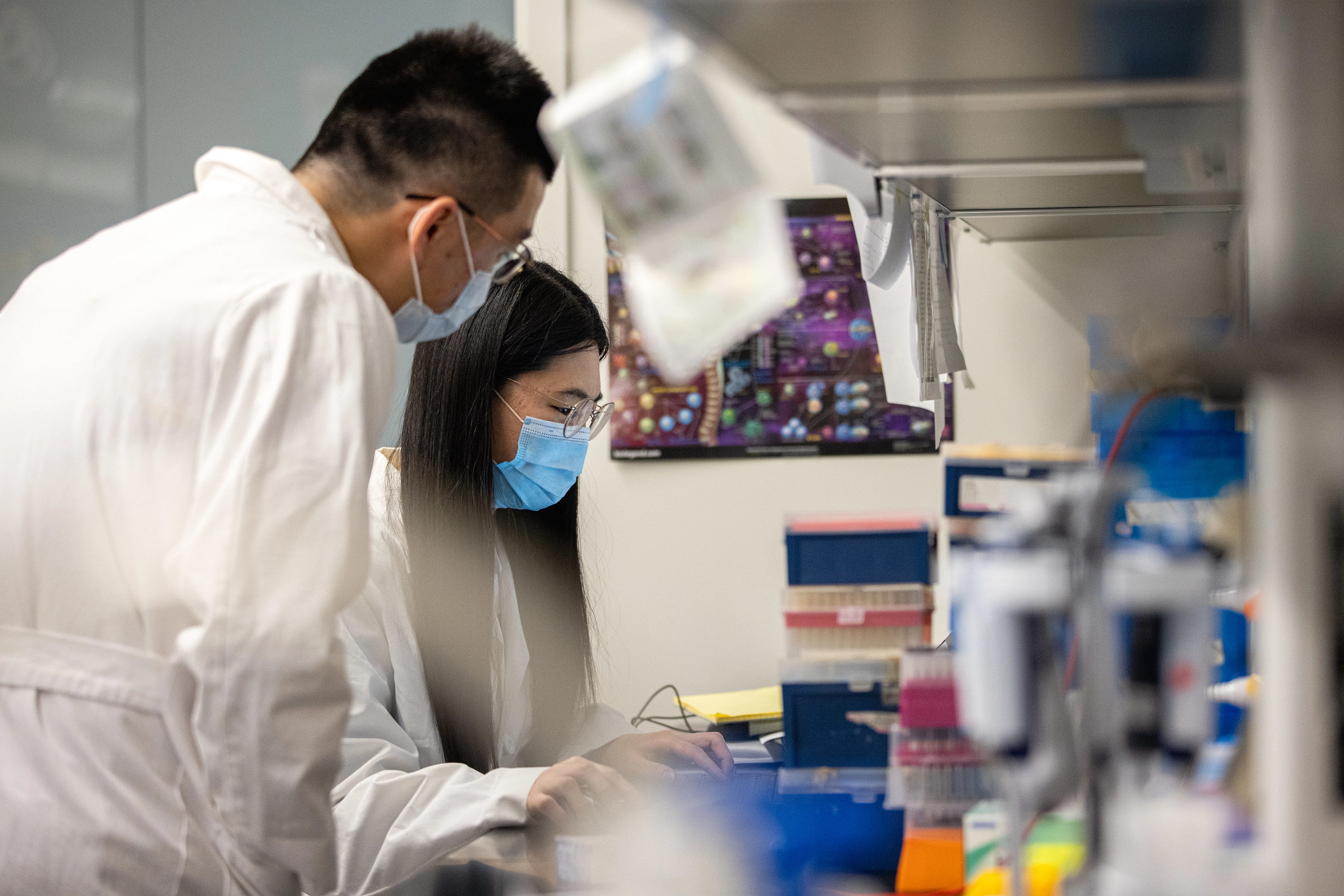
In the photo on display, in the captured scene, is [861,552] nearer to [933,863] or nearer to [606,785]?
[933,863]

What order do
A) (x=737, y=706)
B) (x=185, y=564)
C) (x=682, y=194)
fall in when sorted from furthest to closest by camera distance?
(x=737, y=706), (x=185, y=564), (x=682, y=194)

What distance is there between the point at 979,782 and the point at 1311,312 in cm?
56

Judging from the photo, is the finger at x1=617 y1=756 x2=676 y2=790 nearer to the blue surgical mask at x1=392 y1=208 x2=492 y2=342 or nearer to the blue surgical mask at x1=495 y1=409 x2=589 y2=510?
the blue surgical mask at x1=495 y1=409 x2=589 y2=510

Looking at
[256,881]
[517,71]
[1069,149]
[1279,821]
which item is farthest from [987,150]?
[256,881]

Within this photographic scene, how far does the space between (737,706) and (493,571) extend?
632 mm

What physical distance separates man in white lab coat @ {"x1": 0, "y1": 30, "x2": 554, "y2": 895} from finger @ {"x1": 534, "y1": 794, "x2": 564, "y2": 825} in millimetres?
356

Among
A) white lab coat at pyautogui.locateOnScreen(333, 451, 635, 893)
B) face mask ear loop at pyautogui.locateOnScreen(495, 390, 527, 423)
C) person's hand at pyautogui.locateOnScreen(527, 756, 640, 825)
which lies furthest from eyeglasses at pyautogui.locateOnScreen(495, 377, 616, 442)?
person's hand at pyautogui.locateOnScreen(527, 756, 640, 825)

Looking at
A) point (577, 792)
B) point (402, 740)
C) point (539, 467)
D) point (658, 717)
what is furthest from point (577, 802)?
point (658, 717)

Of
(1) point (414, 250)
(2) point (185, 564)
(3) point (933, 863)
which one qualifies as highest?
(1) point (414, 250)

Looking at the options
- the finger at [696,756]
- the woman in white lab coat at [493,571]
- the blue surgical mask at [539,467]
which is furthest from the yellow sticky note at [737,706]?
the blue surgical mask at [539,467]

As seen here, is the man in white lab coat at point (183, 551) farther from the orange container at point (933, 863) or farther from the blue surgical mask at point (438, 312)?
the orange container at point (933, 863)

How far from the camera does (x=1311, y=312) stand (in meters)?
0.53

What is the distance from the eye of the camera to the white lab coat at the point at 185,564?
921 millimetres

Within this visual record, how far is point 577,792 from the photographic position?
138 centimetres
